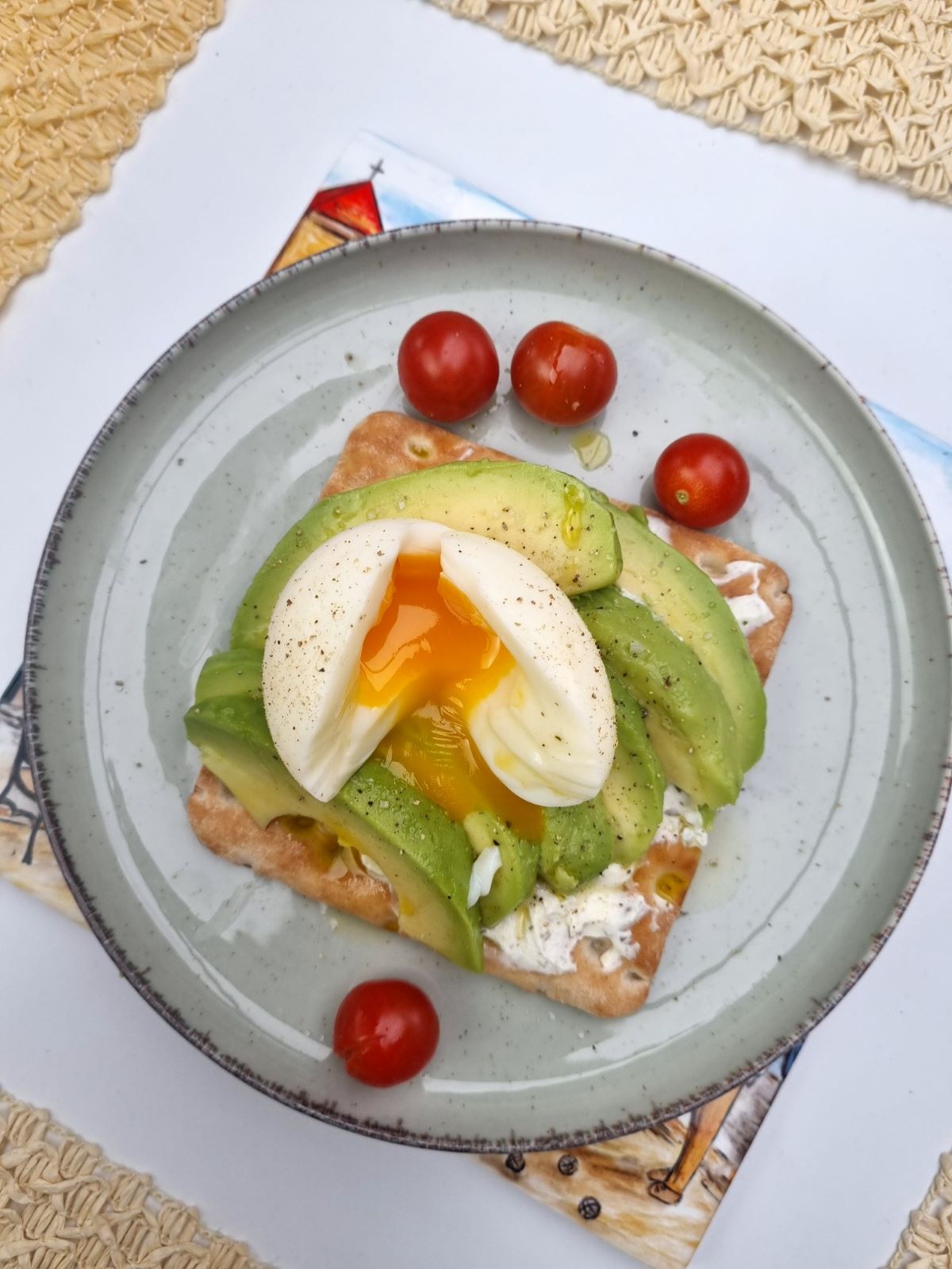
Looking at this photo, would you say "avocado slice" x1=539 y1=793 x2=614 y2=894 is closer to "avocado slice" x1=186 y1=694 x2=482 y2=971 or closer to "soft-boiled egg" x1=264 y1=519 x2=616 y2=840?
"soft-boiled egg" x1=264 y1=519 x2=616 y2=840

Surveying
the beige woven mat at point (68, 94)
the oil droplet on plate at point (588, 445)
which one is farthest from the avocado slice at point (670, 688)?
the beige woven mat at point (68, 94)

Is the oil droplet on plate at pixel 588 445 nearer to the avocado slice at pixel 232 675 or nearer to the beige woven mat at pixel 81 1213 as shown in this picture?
the avocado slice at pixel 232 675

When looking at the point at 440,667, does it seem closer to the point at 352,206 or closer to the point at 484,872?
the point at 484,872

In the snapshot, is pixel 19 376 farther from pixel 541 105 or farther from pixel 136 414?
pixel 541 105

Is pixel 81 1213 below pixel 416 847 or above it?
below

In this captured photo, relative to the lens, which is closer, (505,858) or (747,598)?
(505,858)

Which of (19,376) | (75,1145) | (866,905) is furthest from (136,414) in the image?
(866,905)

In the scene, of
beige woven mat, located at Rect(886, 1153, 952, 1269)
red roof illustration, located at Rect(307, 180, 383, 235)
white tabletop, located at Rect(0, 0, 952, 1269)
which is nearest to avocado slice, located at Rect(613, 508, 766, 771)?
white tabletop, located at Rect(0, 0, 952, 1269)

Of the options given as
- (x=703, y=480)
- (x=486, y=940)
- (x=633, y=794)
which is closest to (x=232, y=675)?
(x=486, y=940)
